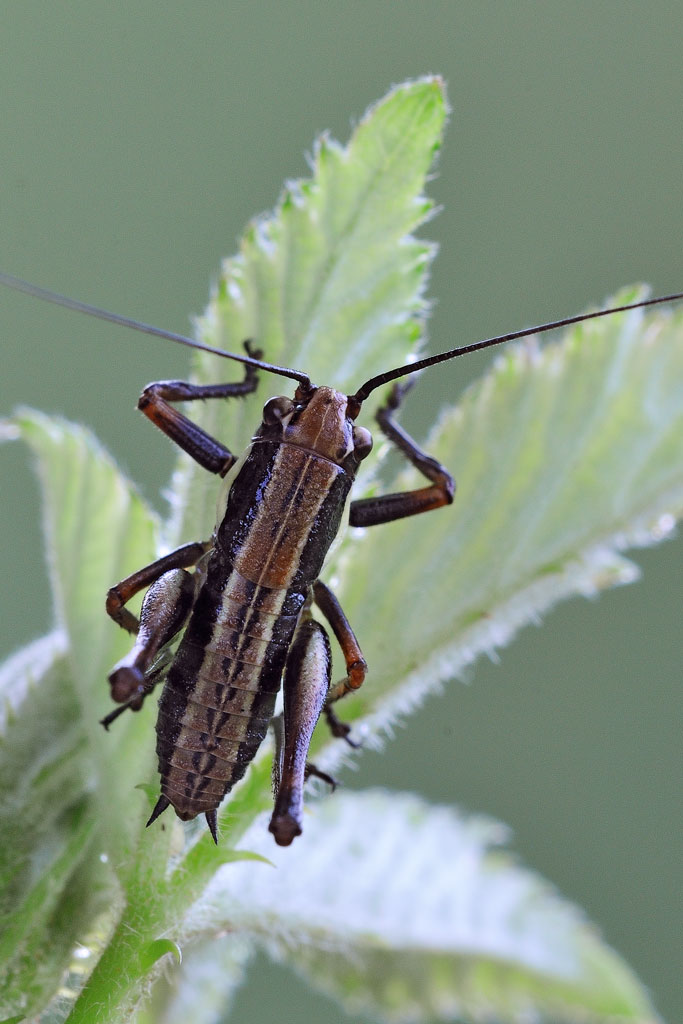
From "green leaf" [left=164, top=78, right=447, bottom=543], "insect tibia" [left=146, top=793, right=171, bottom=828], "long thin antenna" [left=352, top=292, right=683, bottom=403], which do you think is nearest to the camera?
"insect tibia" [left=146, top=793, right=171, bottom=828]

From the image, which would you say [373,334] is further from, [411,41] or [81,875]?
[411,41]

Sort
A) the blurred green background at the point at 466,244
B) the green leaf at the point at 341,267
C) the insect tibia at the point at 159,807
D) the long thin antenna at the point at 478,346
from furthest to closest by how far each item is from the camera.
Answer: the blurred green background at the point at 466,244, the long thin antenna at the point at 478,346, the green leaf at the point at 341,267, the insect tibia at the point at 159,807

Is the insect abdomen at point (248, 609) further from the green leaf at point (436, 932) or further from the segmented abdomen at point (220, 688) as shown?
the green leaf at point (436, 932)

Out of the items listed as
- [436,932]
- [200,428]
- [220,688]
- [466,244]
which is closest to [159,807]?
[220,688]

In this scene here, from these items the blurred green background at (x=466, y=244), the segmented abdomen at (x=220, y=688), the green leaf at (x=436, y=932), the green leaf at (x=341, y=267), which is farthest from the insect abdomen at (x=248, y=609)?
the blurred green background at (x=466, y=244)

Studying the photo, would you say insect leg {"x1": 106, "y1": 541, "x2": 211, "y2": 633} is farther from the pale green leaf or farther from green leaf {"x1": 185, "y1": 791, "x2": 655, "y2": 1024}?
green leaf {"x1": 185, "y1": 791, "x2": 655, "y2": 1024}

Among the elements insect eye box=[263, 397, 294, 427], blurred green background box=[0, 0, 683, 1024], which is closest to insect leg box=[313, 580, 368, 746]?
insect eye box=[263, 397, 294, 427]

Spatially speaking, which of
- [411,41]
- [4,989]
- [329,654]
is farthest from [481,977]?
[411,41]
